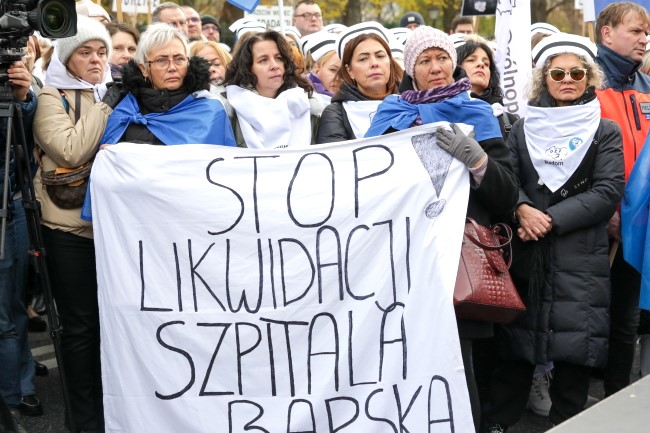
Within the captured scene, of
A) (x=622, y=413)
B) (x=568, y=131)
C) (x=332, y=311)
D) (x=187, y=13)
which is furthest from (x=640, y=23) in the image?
(x=187, y=13)

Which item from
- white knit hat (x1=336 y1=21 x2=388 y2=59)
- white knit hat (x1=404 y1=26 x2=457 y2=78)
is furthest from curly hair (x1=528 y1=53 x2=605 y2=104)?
white knit hat (x1=336 y1=21 x2=388 y2=59)

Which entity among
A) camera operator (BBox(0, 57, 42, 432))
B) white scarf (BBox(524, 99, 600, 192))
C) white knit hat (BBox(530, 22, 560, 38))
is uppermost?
white knit hat (BBox(530, 22, 560, 38))

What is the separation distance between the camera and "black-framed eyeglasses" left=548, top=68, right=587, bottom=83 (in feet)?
15.3

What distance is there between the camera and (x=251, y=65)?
495 cm

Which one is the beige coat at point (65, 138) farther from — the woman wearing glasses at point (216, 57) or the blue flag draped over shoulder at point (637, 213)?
the blue flag draped over shoulder at point (637, 213)

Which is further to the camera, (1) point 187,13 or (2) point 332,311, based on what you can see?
(1) point 187,13

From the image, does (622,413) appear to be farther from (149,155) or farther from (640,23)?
(640,23)

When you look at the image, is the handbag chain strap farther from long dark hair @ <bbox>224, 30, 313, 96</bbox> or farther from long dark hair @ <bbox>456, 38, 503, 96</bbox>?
long dark hair @ <bbox>456, 38, 503, 96</bbox>

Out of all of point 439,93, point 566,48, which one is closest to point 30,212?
point 439,93

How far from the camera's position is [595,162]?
465 centimetres

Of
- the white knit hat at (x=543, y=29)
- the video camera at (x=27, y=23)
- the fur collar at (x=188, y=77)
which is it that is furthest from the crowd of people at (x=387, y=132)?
the white knit hat at (x=543, y=29)

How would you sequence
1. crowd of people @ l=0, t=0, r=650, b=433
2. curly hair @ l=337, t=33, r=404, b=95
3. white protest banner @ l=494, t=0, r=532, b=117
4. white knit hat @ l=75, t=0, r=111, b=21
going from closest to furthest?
crowd of people @ l=0, t=0, r=650, b=433
curly hair @ l=337, t=33, r=404, b=95
white protest banner @ l=494, t=0, r=532, b=117
white knit hat @ l=75, t=0, r=111, b=21

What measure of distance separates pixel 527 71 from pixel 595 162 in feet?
6.88

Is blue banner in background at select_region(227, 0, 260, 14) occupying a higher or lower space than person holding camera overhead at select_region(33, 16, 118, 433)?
higher
